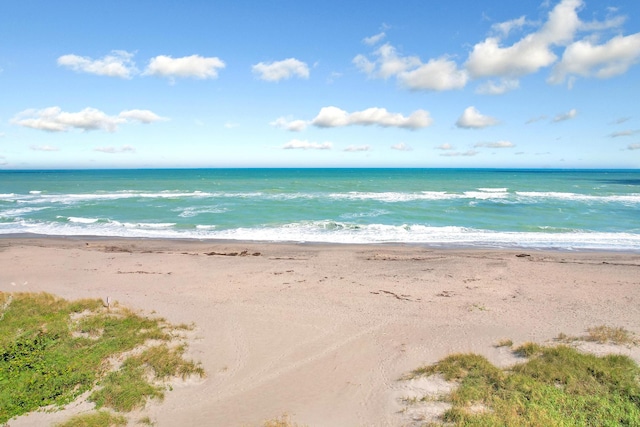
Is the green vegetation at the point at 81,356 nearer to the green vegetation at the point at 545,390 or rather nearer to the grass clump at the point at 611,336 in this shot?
the green vegetation at the point at 545,390

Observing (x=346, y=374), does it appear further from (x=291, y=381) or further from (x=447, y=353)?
(x=447, y=353)

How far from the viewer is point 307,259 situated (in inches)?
651

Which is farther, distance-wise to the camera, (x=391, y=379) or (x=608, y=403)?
(x=391, y=379)

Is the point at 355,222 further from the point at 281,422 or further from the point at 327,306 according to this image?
the point at 281,422

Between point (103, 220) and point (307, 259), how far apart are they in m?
18.5

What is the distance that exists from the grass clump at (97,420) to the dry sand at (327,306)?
39 cm

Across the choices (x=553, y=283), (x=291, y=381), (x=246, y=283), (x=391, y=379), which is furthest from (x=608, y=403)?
(x=246, y=283)

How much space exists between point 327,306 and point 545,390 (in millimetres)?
5798

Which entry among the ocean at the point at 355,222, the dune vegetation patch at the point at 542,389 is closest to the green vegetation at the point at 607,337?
the dune vegetation patch at the point at 542,389

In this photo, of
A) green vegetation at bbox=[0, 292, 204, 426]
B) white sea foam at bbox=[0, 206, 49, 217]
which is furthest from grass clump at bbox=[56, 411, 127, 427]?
white sea foam at bbox=[0, 206, 49, 217]

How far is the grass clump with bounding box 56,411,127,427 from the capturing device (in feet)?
18.4

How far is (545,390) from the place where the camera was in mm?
6301

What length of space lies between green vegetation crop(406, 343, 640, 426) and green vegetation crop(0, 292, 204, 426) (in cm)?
496

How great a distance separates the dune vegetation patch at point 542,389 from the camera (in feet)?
18.5
